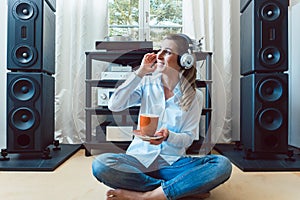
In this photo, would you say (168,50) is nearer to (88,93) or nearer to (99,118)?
(88,93)

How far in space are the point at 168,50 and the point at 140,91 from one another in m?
0.19

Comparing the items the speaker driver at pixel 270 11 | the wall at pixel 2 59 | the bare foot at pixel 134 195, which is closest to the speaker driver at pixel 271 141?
the speaker driver at pixel 270 11

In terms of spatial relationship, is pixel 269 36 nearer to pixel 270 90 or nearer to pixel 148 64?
pixel 270 90

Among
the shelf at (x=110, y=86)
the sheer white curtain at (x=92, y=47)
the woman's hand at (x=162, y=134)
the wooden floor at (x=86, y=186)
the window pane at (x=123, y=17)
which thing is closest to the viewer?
the woman's hand at (x=162, y=134)

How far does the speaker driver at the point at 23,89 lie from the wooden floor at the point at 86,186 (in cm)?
43

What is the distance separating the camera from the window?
9.33ft

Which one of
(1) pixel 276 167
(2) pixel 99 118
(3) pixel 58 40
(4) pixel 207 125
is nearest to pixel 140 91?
(1) pixel 276 167

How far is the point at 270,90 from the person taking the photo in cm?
209

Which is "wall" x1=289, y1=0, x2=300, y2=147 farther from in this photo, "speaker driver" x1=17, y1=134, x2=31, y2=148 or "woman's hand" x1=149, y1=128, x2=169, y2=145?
"speaker driver" x1=17, y1=134, x2=31, y2=148

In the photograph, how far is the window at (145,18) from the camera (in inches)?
112

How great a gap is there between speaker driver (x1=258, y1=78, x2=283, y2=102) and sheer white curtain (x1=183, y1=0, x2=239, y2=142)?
25.9 inches

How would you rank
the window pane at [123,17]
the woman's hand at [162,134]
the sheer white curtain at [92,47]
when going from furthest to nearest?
the window pane at [123,17], the sheer white curtain at [92,47], the woman's hand at [162,134]

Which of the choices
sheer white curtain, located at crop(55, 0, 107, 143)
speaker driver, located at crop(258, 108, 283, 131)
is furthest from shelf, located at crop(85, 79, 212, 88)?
speaker driver, located at crop(258, 108, 283, 131)

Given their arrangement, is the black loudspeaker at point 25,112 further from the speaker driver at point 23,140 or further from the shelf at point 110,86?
the shelf at point 110,86
